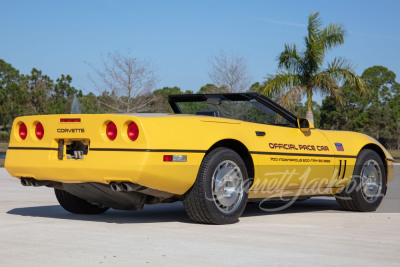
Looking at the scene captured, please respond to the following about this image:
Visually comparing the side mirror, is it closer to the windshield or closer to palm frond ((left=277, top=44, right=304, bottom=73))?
the windshield

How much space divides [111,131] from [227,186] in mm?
1312

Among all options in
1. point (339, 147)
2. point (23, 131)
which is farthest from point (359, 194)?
point (23, 131)

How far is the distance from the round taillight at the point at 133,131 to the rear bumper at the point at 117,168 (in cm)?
15

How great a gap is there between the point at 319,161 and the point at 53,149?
10.0 feet

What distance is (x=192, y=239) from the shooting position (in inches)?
202

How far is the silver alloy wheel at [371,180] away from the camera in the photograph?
7.90 meters

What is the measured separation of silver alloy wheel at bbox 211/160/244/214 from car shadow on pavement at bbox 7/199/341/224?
46 centimetres

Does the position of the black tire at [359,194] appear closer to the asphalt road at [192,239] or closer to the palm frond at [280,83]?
the asphalt road at [192,239]

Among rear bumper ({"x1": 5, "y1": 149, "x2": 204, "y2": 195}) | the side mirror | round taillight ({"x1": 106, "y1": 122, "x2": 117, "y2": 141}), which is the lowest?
rear bumper ({"x1": 5, "y1": 149, "x2": 204, "y2": 195})

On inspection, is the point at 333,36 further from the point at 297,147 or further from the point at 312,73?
the point at 297,147

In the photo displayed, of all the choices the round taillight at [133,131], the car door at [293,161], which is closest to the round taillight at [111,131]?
the round taillight at [133,131]

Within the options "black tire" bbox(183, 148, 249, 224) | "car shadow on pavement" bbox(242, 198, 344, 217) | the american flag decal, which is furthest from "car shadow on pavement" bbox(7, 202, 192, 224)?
the american flag decal

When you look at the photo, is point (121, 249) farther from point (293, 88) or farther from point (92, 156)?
point (293, 88)

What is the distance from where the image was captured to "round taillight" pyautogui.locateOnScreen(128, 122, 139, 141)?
18.4ft
